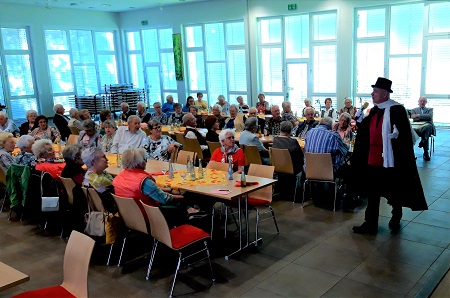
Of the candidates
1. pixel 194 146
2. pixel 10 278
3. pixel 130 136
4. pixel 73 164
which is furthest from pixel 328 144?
pixel 10 278

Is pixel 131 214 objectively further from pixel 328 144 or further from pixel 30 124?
pixel 30 124

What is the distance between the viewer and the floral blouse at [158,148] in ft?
20.3

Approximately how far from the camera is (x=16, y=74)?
48.4 feet

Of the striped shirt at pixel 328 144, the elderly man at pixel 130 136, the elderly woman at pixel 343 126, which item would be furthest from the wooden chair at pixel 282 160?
the elderly man at pixel 130 136

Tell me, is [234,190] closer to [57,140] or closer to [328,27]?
[57,140]

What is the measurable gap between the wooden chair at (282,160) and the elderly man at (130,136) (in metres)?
2.11

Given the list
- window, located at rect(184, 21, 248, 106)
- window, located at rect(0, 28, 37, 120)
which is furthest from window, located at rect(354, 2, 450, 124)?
window, located at rect(0, 28, 37, 120)

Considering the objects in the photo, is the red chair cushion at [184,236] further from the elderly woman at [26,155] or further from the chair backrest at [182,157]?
the elderly woman at [26,155]

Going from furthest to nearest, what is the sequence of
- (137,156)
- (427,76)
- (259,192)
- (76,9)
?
(76,9)
(427,76)
(259,192)
(137,156)

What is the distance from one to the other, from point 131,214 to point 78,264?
1.11 meters

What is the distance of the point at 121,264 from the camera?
447 cm

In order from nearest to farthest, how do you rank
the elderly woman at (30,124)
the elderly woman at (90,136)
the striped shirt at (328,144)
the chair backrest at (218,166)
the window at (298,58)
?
the chair backrest at (218,166) → the striped shirt at (328,144) → the elderly woman at (90,136) → the elderly woman at (30,124) → the window at (298,58)

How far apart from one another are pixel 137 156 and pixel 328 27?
10033mm

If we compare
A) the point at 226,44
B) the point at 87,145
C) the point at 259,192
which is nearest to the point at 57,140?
the point at 87,145
